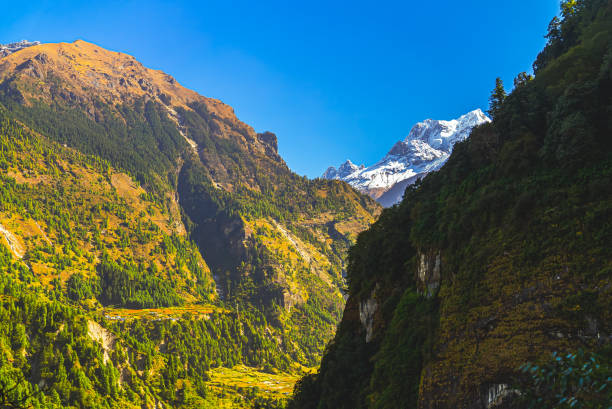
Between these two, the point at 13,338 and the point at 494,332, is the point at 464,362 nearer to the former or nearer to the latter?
the point at 494,332

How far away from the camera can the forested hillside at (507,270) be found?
28.4 m

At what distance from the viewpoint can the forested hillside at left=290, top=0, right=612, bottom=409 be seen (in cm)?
2839

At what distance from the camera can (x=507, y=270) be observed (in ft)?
115

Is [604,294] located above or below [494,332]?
above

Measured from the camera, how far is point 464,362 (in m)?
34.2

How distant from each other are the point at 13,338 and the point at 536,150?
659 feet

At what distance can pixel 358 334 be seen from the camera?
70625mm

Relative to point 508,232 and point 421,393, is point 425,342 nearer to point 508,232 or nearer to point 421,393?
point 421,393

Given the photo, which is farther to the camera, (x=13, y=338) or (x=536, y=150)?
(x=13, y=338)

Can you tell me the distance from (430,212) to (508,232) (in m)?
21.1

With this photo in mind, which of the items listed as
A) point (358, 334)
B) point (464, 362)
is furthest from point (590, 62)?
point (358, 334)

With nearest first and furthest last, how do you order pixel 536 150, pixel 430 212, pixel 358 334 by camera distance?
1. pixel 536 150
2. pixel 430 212
3. pixel 358 334

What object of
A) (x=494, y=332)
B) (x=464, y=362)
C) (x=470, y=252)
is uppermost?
(x=470, y=252)

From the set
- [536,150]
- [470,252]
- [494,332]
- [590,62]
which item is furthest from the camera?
[590,62]
